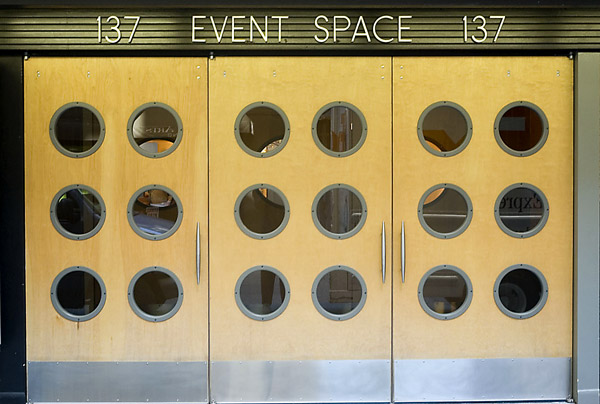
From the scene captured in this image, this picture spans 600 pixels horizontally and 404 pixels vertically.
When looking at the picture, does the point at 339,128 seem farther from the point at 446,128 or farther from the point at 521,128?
the point at 521,128

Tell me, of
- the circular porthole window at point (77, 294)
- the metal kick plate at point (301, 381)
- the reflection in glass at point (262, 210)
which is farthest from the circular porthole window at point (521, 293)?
the circular porthole window at point (77, 294)

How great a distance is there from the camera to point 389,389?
3.76m

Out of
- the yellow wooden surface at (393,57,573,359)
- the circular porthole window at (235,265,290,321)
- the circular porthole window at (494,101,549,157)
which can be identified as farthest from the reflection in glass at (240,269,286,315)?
the circular porthole window at (494,101,549,157)

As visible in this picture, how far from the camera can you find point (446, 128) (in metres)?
3.73

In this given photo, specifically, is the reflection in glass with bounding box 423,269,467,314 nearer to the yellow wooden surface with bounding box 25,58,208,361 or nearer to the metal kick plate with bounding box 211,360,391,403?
the metal kick plate with bounding box 211,360,391,403

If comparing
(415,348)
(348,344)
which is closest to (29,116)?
(348,344)

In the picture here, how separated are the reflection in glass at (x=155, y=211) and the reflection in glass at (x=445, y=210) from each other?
181 cm

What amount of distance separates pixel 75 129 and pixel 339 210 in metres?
1.98

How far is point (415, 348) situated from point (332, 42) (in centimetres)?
225

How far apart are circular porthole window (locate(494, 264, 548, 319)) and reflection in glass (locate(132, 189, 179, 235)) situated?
240cm

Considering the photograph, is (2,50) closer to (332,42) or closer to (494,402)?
(332,42)

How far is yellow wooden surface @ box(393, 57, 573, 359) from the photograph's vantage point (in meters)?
3.70

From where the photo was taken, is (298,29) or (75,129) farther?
(75,129)

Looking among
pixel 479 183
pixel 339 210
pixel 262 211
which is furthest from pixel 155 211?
pixel 479 183
